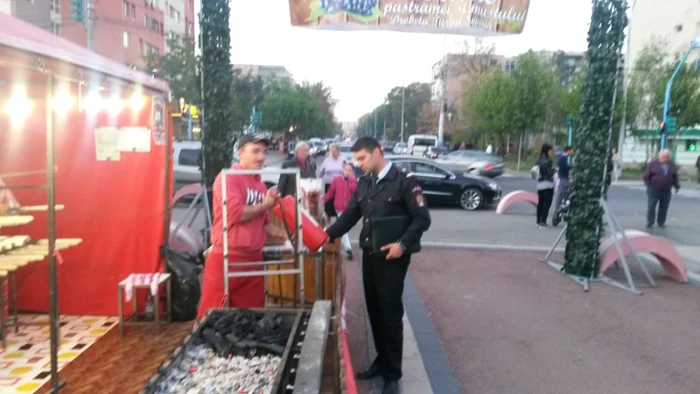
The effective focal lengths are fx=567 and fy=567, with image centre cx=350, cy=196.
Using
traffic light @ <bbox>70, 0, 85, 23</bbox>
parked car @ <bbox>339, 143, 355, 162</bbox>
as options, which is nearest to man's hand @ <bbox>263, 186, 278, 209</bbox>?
parked car @ <bbox>339, 143, 355, 162</bbox>

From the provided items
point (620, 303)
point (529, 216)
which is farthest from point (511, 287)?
point (529, 216)

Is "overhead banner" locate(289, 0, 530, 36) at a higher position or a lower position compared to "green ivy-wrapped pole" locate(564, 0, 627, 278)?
higher

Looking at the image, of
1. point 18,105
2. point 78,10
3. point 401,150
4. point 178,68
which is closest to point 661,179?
point 18,105

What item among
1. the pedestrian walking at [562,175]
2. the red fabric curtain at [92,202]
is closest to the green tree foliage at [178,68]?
the pedestrian walking at [562,175]

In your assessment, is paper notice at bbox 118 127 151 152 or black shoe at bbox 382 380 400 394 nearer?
black shoe at bbox 382 380 400 394

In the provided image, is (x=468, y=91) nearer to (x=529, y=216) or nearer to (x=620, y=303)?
(x=529, y=216)

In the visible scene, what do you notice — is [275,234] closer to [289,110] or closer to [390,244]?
[390,244]

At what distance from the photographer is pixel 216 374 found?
10.8ft

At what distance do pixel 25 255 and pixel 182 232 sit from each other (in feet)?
7.49

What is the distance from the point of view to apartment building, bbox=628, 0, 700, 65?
51.7 m

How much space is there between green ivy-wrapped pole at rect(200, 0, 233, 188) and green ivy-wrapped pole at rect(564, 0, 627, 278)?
4629mm

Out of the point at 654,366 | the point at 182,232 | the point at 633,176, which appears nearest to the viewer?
the point at 654,366

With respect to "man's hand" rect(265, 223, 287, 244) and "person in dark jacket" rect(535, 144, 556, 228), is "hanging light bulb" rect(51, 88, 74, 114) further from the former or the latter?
"person in dark jacket" rect(535, 144, 556, 228)

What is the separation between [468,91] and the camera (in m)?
47.6
